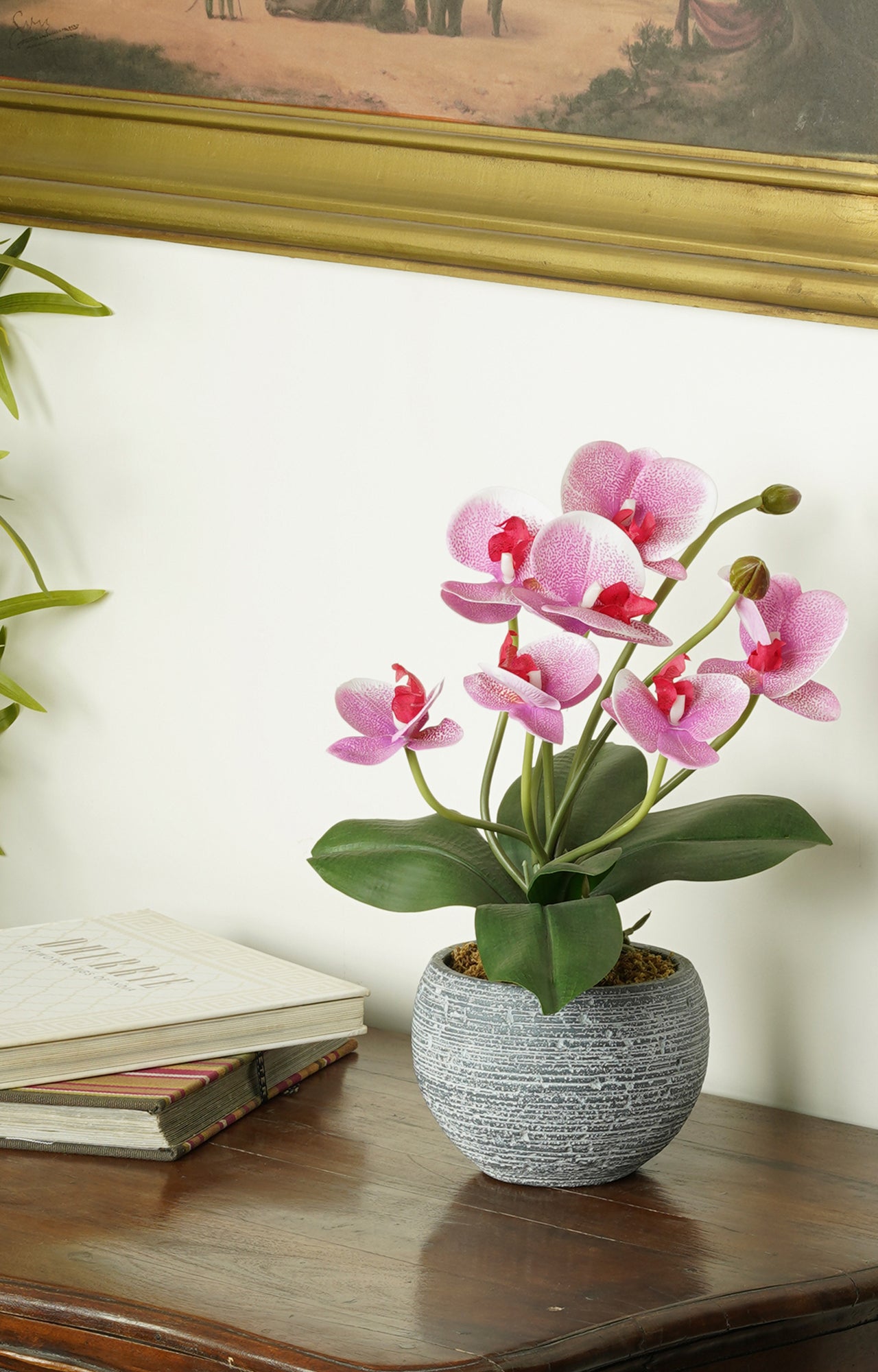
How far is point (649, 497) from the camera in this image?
762 mm

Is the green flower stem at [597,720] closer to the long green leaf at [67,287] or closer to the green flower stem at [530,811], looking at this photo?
the green flower stem at [530,811]

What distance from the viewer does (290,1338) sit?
62 centimetres

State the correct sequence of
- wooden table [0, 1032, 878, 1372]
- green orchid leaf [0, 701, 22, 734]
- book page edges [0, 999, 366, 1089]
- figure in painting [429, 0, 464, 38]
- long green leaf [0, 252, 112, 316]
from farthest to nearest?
green orchid leaf [0, 701, 22, 734], long green leaf [0, 252, 112, 316], figure in painting [429, 0, 464, 38], book page edges [0, 999, 366, 1089], wooden table [0, 1032, 878, 1372]

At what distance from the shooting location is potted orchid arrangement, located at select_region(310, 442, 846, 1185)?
0.72 m

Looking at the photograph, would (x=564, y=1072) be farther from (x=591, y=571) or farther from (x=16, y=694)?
(x=16, y=694)

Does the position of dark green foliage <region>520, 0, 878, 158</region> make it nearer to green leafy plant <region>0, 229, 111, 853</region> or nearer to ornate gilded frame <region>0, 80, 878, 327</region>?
ornate gilded frame <region>0, 80, 878, 327</region>

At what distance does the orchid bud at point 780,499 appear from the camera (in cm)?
75

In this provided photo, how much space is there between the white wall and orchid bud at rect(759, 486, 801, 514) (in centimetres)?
17

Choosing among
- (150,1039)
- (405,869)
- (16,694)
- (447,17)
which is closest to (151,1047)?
(150,1039)

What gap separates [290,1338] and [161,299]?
0.80 m

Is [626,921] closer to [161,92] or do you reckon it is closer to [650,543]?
[650,543]

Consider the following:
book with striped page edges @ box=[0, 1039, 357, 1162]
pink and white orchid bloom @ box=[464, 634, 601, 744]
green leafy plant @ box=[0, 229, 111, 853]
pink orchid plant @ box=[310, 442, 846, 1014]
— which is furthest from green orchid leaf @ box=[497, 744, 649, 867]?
green leafy plant @ box=[0, 229, 111, 853]

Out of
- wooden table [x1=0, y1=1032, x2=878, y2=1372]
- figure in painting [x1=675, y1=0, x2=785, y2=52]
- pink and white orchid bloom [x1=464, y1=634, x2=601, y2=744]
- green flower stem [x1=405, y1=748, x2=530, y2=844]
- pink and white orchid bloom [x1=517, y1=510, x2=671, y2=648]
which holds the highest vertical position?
figure in painting [x1=675, y1=0, x2=785, y2=52]

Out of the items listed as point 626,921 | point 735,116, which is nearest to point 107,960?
point 626,921
